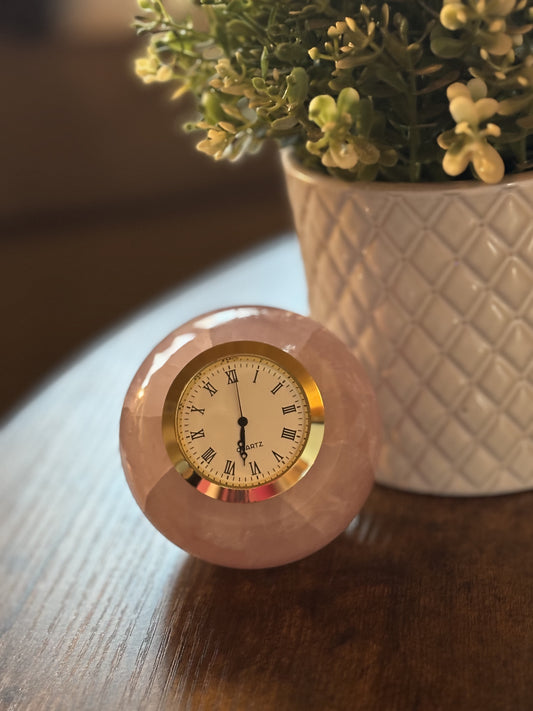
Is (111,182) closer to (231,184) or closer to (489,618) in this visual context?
(231,184)

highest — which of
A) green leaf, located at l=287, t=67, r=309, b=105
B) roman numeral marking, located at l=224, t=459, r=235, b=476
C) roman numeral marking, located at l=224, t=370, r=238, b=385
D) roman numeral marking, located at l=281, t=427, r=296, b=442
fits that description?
green leaf, located at l=287, t=67, r=309, b=105

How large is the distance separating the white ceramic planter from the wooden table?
0.04 m

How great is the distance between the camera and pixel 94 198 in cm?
176

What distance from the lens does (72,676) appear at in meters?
0.48

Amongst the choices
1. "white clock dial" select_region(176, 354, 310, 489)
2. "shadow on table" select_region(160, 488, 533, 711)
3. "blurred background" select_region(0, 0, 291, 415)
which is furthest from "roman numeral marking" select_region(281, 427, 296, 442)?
"blurred background" select_region(0, 0, 291, 415)

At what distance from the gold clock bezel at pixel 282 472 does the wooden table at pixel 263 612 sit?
76 millimetres

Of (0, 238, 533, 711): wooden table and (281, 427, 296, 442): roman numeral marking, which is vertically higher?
(281, 427, 296, 442): roman numeral marking

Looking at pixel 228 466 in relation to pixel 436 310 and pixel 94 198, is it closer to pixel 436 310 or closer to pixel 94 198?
pixel 436 310

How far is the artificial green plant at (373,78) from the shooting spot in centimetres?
43

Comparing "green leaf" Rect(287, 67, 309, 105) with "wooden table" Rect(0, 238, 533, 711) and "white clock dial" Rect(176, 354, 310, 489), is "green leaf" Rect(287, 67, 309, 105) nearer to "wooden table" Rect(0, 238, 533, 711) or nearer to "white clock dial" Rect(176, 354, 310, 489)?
"white clock dial" Rect(176, 354, 310, 489)

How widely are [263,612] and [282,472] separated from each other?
0.09 metres

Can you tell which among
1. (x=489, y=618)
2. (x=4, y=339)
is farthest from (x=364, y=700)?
(x=4, y=339)

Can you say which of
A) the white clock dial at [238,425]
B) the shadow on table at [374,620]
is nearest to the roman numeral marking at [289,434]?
the white clock dial at [238,425]

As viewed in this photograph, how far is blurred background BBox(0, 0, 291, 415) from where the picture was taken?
167cm
